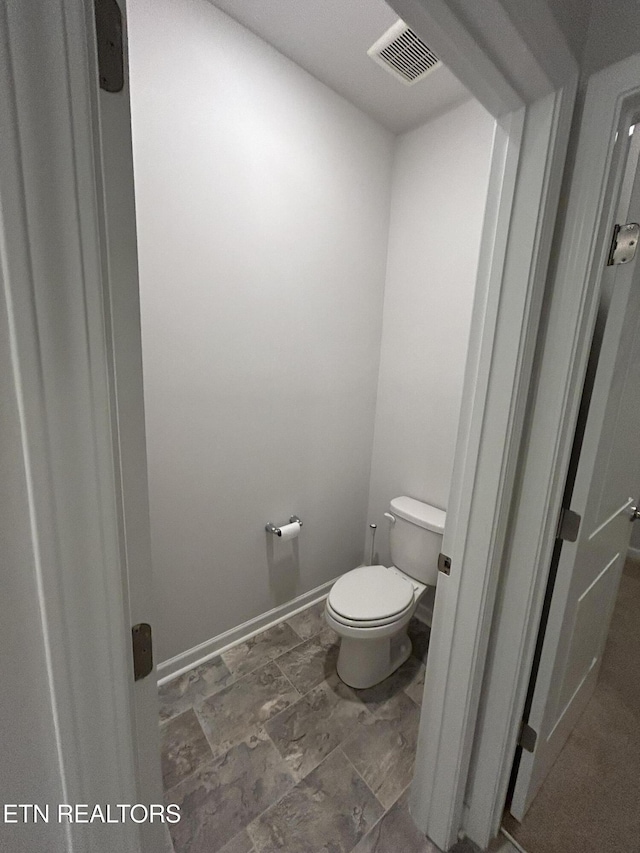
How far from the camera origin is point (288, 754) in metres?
1.30

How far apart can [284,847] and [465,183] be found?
8.60ft

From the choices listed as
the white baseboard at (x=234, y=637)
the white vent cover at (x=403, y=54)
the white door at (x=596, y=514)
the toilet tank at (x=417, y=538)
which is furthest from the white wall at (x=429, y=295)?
the white baseboard at (x=234, y=637)

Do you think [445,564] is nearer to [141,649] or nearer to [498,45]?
[141,649]

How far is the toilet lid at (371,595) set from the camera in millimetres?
1485

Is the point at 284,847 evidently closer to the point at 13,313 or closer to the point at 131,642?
the point at 131,642

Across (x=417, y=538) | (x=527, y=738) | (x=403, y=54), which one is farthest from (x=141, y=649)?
(x=403, y=54)

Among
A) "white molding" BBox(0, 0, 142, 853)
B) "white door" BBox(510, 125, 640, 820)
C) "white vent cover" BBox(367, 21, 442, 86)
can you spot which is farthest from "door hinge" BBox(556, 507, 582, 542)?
"white vent cover" BBox(367, 21, 442, 86)

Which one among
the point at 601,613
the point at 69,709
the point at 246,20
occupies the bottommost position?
the point at 601,613

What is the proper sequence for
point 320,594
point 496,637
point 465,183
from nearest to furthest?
1. point 496,637
2. point 465,183
3. point 320,594

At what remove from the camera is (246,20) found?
127 cm

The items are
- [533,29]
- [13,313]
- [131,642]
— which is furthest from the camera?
[533,29]

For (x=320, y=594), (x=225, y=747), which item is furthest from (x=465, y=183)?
(x=225, y=747)

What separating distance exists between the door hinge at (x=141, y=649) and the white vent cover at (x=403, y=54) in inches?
74.2

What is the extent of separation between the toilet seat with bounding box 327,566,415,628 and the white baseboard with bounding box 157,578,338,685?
19.6 inches
